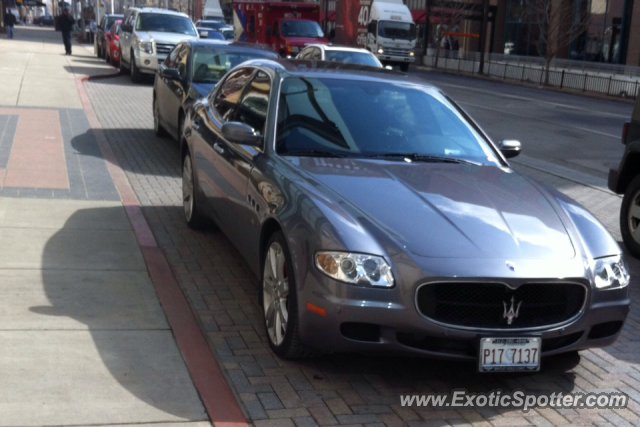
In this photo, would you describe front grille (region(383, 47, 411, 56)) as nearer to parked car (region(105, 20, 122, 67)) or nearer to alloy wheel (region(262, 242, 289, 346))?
parked car (region(105, 20, 122, 67))

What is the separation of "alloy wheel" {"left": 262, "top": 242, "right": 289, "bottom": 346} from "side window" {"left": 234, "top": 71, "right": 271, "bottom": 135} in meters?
1.23

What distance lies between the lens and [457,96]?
1115 inches

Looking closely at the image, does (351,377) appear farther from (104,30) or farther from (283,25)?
(104,30)

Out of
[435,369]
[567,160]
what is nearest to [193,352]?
[435,369]

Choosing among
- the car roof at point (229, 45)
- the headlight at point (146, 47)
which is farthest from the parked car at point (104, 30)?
the car roof at point (229, 45)

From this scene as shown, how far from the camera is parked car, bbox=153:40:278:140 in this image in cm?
1198

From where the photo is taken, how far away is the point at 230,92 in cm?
747

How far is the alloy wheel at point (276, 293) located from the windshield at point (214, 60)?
23.7 feet

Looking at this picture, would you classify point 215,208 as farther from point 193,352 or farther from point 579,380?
point 579,380

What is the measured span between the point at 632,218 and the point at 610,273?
3.73 metres

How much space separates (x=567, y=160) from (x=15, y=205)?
9.75 meters

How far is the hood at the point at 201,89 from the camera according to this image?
37.2 feet

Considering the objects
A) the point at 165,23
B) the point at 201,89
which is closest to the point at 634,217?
the point at 201,89

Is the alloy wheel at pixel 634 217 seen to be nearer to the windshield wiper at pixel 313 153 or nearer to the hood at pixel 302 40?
the windshield wiper at pixel 313 153
